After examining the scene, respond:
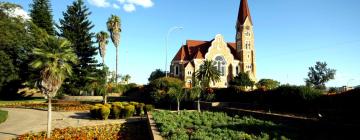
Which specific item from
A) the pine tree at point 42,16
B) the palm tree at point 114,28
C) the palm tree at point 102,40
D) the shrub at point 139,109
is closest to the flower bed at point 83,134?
the shrub at point 139,109

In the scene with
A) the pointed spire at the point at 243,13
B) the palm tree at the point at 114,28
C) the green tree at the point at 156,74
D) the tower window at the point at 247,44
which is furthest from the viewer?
the green tree at the point at 156,74

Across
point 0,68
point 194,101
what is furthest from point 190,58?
point 0,68

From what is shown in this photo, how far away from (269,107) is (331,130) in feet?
41.6

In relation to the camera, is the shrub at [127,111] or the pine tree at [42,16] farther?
the pine tree at [42,16]

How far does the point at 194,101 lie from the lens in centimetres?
3550

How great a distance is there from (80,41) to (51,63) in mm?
35710

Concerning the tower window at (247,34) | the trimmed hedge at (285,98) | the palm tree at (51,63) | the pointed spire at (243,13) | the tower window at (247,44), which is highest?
the pointed spire at (243,13)

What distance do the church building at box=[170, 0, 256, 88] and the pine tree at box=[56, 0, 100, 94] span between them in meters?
24.6

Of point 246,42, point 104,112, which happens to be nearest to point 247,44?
point 246,42

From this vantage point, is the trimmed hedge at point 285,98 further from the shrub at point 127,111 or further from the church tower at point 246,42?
the church tower at point 246,42

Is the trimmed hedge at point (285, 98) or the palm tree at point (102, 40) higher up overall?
the palm tree at point (102, 40)

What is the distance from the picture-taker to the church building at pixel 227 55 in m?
68.9

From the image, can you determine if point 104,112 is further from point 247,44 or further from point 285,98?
point 247,44

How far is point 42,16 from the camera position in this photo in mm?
54438
